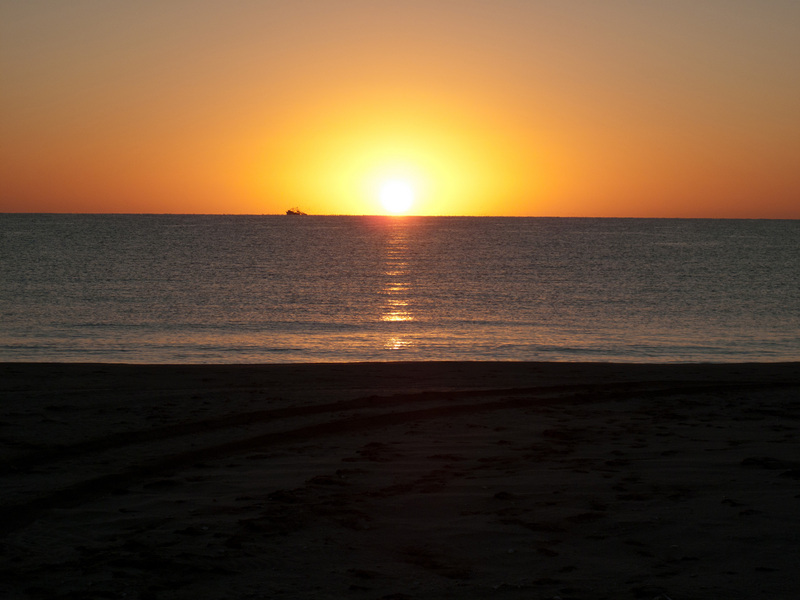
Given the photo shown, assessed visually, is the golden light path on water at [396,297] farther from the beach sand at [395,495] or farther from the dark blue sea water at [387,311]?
the beach sand at [395,495]

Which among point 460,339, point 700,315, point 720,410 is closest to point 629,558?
point 720,410

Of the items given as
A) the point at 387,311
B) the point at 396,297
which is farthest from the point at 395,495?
the point at 396,297

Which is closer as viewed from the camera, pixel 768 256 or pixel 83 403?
pixel 83 403

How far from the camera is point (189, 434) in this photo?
1028 centimetres

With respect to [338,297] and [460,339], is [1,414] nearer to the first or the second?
[460,339]

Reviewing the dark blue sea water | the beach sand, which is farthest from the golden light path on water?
the beach sand

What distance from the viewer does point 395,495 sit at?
7.47 m

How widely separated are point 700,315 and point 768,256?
72223 millimetres

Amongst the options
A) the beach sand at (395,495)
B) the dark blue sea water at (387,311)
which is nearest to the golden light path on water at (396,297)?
the dark blue sea water at (387,311)

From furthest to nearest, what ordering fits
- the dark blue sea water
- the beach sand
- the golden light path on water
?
the golden light path on water
the dark blue sea water
the beach sand

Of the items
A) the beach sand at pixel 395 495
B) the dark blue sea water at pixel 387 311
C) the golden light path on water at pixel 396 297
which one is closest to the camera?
the beach sand at pixel 395 495

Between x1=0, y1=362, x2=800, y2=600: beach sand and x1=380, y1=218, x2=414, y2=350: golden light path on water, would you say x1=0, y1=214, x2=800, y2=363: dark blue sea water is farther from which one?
x1=0, y1=362, x2=800, y2=600: beach sand

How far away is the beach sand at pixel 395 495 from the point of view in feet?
17.9

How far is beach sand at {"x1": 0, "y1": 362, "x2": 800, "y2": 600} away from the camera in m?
5.46
